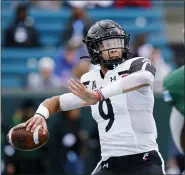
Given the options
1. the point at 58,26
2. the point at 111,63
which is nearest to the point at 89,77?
the point at 111,63

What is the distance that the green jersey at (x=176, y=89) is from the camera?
6352 mm

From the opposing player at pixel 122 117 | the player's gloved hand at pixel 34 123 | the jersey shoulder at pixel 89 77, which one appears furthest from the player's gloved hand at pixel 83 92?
the jersey shoulder at pixel 89 77

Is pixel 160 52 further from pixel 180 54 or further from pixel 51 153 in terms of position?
pixel 51 153

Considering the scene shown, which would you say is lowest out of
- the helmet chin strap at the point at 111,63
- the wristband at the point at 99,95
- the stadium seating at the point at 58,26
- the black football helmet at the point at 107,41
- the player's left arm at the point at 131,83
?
the wristband at the point at 99,95

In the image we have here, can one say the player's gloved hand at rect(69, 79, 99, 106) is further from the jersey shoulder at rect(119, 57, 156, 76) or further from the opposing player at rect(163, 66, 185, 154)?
the opposing player at rect(163, 66, 185, 154)

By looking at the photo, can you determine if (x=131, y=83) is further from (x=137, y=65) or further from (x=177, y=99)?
(x=177, y=99)

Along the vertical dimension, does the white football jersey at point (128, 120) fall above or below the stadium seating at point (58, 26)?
below

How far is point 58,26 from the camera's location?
1129cm

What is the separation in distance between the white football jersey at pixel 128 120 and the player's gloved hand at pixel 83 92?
43 cm

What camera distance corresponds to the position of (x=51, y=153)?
348 inches

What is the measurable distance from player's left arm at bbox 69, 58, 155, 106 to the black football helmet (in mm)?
187

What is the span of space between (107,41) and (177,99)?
69.4 inches

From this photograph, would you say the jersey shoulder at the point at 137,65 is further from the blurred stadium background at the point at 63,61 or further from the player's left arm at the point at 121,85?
the blurred stadium background at the point at 63,61

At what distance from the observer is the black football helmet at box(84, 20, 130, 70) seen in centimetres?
479
